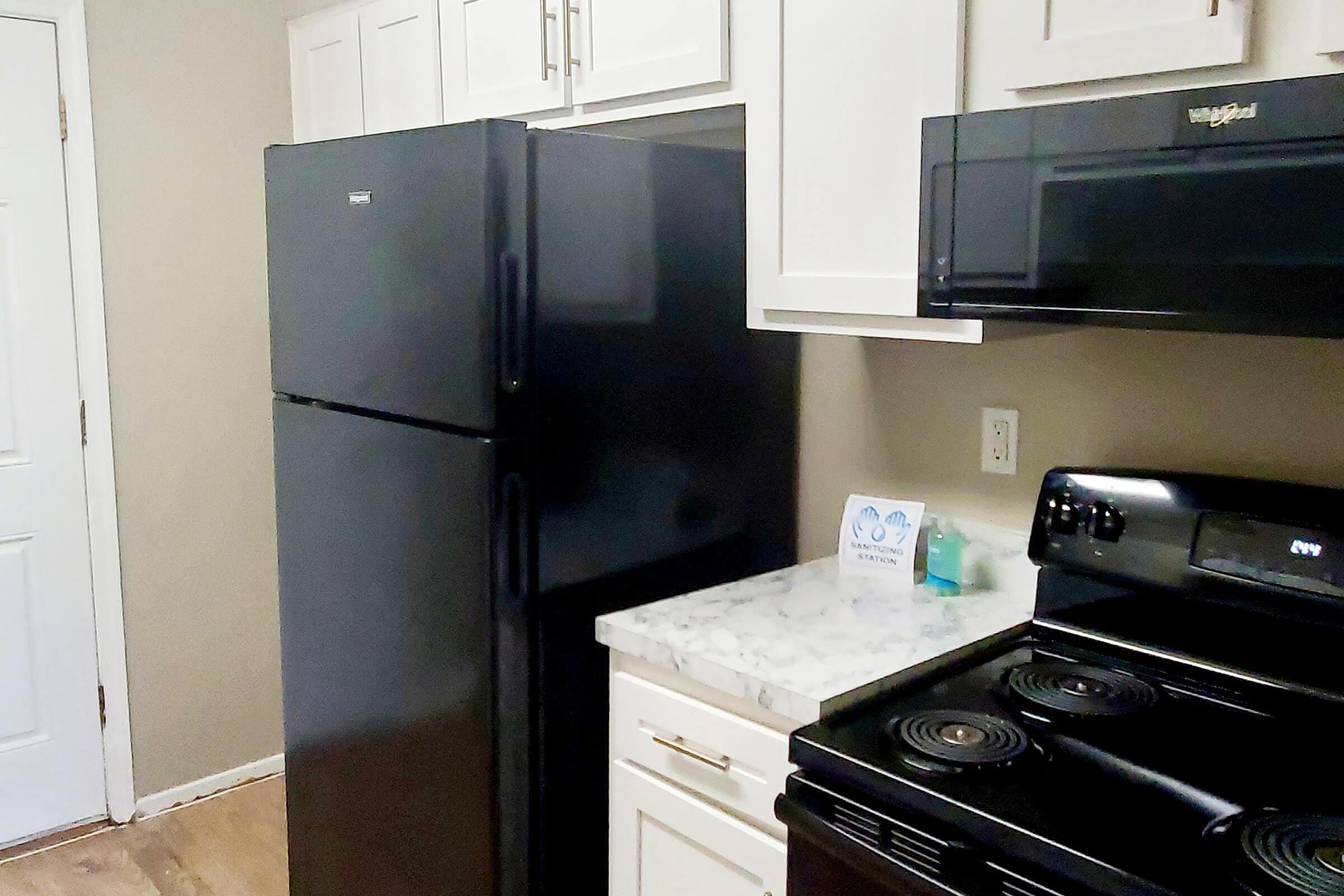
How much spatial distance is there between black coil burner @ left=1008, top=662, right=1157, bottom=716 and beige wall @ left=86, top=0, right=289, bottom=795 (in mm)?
2299

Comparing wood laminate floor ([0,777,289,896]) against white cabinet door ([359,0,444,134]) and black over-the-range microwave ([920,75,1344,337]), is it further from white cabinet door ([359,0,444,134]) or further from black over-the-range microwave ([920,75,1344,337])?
black over-the-range microwave ([920,75,1344,337])

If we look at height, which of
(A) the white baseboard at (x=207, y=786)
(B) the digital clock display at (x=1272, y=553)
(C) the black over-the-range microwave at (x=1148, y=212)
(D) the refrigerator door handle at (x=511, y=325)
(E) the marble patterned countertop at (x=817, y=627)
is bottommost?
(A) the white baseboard at (x=207, y=786)

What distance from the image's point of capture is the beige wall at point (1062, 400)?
1.41 meters

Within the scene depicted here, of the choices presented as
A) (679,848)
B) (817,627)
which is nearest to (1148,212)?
(817,627)

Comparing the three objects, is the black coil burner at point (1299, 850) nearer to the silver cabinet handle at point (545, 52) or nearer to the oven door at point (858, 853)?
the oven door at point (858, 853)

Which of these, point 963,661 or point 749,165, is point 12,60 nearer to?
point 749,165

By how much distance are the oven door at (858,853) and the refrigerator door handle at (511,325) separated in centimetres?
70

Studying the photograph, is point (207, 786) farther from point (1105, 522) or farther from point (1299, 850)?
point (1299, 850)

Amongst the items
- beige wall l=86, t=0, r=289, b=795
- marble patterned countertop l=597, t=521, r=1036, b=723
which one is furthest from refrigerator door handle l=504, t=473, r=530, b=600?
beige wall l=86, t=0, r=289, b=795

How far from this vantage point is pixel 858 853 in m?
1.23

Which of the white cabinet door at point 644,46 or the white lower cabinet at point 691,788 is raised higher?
the white cabinet door at point 644,46

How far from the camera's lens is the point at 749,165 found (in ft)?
5.71

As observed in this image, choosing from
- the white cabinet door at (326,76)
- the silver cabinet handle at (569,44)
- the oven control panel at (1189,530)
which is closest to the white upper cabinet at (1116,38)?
the oven control panel at (1189,530)

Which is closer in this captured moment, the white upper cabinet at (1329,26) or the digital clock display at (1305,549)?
the white upper cabinet at (1329,26)
